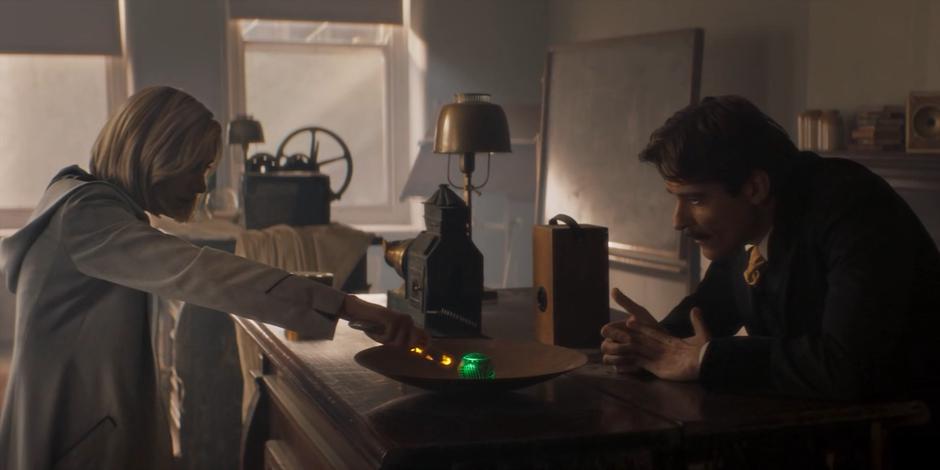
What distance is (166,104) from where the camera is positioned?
1884mm

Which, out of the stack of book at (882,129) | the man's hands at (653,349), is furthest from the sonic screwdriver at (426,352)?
the stack of book at (882,129)

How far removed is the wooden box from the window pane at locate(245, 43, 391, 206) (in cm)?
442

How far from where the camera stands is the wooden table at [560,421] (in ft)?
4.66

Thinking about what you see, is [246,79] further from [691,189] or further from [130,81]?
[691,189]

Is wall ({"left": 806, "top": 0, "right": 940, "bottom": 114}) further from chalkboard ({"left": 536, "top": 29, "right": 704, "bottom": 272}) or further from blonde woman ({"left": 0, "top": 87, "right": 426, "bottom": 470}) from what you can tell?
blonde woman ({"left": 0, "top": 87, "right": 426, "bottom": 470})

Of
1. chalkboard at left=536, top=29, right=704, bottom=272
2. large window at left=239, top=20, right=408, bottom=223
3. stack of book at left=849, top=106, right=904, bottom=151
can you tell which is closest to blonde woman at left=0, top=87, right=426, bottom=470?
stack of book at left=849, top=106, right=904, bottom=151

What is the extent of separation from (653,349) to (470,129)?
1.29 meters

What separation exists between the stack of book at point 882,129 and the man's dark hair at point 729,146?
Result: 5.69ft

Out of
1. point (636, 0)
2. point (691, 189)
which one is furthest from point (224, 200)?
point (691, 189)

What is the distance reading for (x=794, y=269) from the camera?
174 cm

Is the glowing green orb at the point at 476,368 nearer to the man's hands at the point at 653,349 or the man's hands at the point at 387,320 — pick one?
the man's hands at the point at 387,320

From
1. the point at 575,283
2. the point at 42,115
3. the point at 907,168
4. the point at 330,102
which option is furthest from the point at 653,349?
the point at 42,115

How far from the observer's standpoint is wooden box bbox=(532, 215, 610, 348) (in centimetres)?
210

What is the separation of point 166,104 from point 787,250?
1104 millimetres
